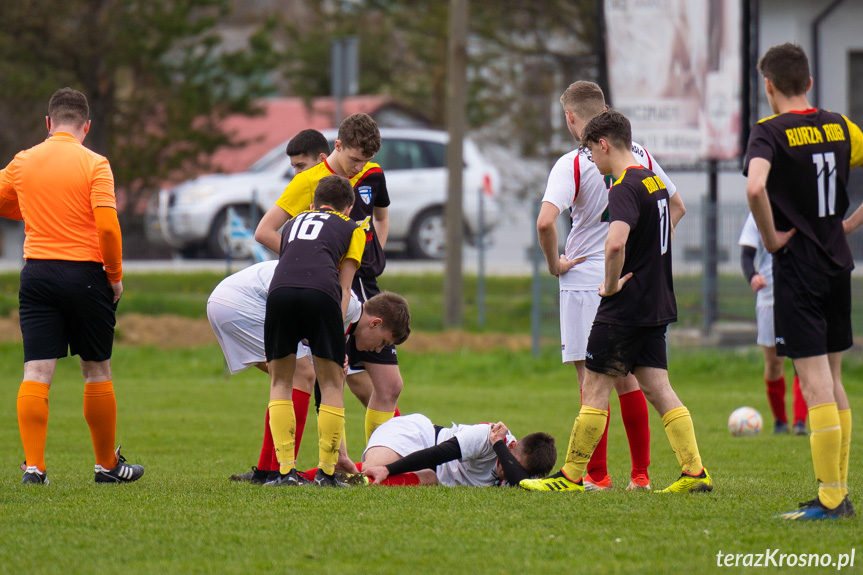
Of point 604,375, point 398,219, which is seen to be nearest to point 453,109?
point 398,219

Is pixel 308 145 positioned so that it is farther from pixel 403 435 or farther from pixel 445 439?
pixel 445 439

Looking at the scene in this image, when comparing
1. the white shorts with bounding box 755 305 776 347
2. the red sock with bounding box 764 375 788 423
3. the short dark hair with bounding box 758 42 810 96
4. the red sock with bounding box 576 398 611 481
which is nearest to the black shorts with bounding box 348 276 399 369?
the red sock with bounding box 576 398 611 481

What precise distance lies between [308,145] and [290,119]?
103 ft

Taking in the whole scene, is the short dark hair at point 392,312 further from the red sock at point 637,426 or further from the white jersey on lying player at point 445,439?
the red sock at point 637,426

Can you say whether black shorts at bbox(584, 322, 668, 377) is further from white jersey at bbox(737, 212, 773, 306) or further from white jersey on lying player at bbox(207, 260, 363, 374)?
white jersey at bbox(737, 212, 773, 306)

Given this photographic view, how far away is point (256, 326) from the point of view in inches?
247

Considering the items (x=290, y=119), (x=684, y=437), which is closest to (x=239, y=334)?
(x=684, y=437)

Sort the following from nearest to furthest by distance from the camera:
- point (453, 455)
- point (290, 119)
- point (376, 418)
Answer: point (453, 455)
point (376, 418)
point (290, 119)

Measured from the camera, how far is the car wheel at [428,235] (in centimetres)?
1769

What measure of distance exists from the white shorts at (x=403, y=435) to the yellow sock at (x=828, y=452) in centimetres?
249

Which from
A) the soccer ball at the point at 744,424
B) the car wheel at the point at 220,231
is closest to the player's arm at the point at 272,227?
the soccer ball at the point at 744,424

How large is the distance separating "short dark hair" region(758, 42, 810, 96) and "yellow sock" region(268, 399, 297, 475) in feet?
9.90

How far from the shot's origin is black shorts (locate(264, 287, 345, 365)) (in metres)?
5.39

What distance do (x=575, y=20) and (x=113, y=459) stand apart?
59.1 feet
